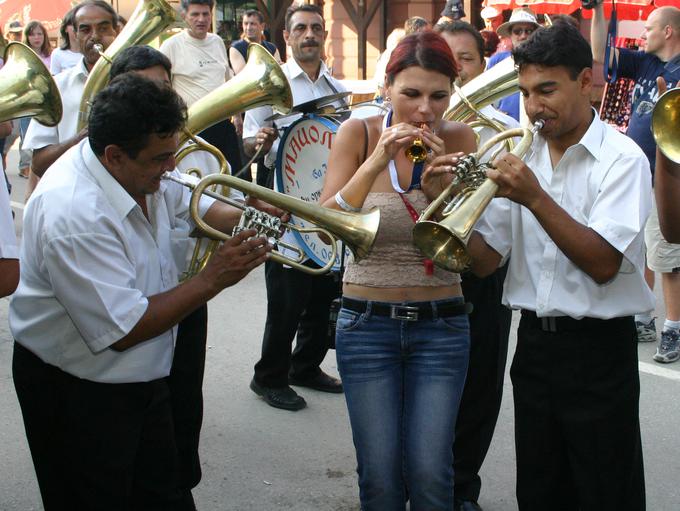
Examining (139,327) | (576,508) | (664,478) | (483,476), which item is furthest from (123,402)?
(664,478)

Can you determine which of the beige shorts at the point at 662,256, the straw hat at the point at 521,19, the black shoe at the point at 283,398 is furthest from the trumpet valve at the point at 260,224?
the straw hat at the point at 521,19

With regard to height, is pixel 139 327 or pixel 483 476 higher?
pixel 139 327

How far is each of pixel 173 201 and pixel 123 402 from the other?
70 cm

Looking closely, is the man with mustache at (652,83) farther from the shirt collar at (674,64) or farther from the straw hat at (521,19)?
the straw hat at (521,19)

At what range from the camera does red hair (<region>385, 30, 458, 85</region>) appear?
2758 millimetres

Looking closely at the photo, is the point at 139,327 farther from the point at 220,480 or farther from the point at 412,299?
the point at 220,480

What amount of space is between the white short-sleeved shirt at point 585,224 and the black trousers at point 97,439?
3.64 ft

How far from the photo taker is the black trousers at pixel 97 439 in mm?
2549

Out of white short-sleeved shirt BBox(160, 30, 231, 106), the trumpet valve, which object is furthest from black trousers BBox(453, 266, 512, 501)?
white short-sleeved shirt BBox(160, 30, 231, 106)

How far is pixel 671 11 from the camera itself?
5.85 metres

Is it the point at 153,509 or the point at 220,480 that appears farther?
the point at 220,480

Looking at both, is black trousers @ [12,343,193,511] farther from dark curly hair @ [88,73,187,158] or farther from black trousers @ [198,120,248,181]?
black trousers @ [198,120,248,181]

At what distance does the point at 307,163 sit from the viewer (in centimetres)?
437

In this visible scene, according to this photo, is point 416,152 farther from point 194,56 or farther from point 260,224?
point 194,56
